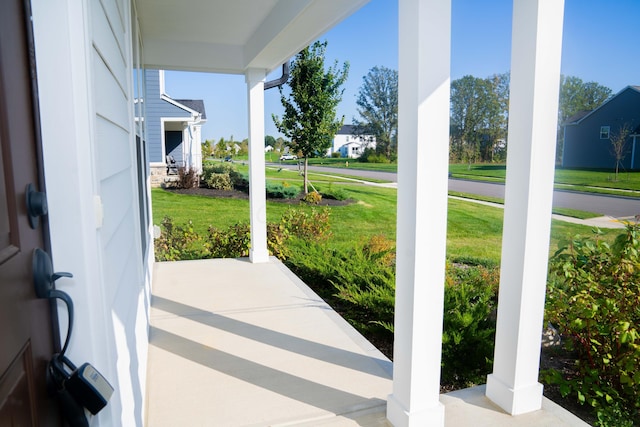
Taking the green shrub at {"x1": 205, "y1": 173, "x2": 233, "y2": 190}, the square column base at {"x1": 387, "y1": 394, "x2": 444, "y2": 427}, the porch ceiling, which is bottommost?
the square column base at {"x1": 387, "y1": 394, "x2": 444, "y2": 427}

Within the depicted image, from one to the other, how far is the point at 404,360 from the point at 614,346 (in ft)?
4.56

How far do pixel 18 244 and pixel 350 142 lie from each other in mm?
10798

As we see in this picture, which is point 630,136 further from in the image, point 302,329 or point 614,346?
point 302,329

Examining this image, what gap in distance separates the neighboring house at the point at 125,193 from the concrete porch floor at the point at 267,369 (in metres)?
0.08

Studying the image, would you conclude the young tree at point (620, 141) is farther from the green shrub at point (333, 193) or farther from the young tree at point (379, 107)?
the green shrub at point (333, 193)

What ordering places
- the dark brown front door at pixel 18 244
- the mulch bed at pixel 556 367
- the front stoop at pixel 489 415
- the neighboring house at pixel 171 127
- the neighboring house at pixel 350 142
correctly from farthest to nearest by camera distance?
the neighboring house at pixel 350 142 < the neighboring house at pixel 171 127 < the mulch bed at pixel 556 367 < the front stoop at pixel 489 415 < the dark brown front door at pixel 18 244

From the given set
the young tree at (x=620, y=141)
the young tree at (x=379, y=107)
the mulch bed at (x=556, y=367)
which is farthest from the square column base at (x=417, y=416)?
the young tree at (x=379, y=107)

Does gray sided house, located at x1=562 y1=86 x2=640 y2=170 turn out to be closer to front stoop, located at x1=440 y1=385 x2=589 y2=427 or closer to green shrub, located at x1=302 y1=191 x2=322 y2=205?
front stoop, located at x1=440 y1=385 x2=589 y2=427

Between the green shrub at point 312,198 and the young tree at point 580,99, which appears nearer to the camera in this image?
the young tree at point 580,99

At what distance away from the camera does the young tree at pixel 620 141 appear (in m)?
4.69

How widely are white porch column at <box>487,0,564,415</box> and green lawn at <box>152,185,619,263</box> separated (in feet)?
19.2

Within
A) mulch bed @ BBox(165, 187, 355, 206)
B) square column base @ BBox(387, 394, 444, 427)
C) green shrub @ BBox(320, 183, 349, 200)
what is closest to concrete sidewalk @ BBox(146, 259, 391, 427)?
square column base @ BBox(387, 394, 444, 427)

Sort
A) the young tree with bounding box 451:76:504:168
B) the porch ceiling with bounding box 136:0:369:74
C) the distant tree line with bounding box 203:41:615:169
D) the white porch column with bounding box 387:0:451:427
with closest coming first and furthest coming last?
the white porch column with bounding box 387:0:451:427 → the porch ceiling with bounding box 136:0:369:74 → the distant tree line with bounding box 203:41:615:169 → the young tree with bounding box 451:76:504:168

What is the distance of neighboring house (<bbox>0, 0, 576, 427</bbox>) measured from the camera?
2.70ft
